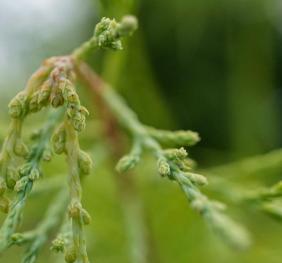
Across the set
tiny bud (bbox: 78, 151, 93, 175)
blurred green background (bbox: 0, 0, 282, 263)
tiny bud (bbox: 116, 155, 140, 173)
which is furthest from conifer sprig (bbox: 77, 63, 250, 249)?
blurred green background (bbox: 0, 0, 282, 263)

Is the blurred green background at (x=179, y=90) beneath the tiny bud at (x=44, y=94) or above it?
above

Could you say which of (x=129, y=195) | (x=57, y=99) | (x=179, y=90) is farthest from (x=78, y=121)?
(x=179, y=90)

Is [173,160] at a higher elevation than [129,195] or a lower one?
lower

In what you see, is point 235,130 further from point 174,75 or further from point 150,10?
point 150,10

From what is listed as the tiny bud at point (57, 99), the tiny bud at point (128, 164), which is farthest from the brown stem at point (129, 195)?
the tiny bud at point (57, 99)

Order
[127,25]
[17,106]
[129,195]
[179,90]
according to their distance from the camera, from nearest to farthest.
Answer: [127,25]
[17,106]
[129,195]
[179,90]

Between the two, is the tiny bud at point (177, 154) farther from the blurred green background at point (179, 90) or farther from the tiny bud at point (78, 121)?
the blurred green background at point (179, 90)

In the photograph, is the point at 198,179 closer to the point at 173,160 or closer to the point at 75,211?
the point at 173,160

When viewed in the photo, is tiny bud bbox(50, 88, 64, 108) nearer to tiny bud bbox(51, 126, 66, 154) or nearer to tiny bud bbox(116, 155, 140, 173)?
tiny bud bbox(51, 126, 66, 154)

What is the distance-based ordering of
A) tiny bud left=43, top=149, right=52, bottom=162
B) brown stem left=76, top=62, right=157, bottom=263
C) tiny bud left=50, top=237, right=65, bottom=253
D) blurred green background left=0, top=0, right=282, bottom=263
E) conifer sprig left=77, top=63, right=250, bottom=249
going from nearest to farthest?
conifer sprig left=77, top=63, right=250, bottom=249
tiny bud left=50, top=237, right=65, bottom=253
tiny bud left=43, top=149, right=52, bottom=162
brown stem left=76, top=62, right=157, bottom=263
blurred green background left=0, top=0, right=282, bottom=263
